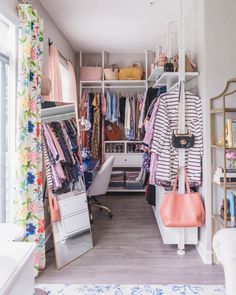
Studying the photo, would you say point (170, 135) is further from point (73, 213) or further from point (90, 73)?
point (90, 73)

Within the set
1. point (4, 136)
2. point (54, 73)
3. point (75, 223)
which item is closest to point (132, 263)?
point (75, 223)

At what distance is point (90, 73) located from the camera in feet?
18.0

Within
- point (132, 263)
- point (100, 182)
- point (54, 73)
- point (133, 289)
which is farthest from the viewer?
point (100, 182)

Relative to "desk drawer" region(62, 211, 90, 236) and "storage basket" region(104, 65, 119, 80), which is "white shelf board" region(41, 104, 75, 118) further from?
"storage basket" region(104, 65, 119, 80)

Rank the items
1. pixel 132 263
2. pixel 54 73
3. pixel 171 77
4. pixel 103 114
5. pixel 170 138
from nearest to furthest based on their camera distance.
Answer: pixel 132 263 < pixel 170 138 < pixel 171 77 < pixel 54 73 < pixel 103 114

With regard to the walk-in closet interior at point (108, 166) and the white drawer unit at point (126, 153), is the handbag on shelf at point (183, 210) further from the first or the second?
the white drawer unit at point (126, 153)

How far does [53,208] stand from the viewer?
2871mm

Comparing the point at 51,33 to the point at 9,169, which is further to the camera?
the point at 51,33

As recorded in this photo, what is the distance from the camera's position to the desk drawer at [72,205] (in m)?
2.96

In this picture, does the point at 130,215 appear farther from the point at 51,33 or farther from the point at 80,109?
the point at 51,33

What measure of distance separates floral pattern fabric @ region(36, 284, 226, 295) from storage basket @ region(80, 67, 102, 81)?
12.8 ft

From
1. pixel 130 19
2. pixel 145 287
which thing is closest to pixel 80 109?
pixel 130 19

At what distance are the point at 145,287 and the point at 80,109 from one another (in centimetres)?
370

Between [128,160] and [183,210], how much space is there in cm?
274
